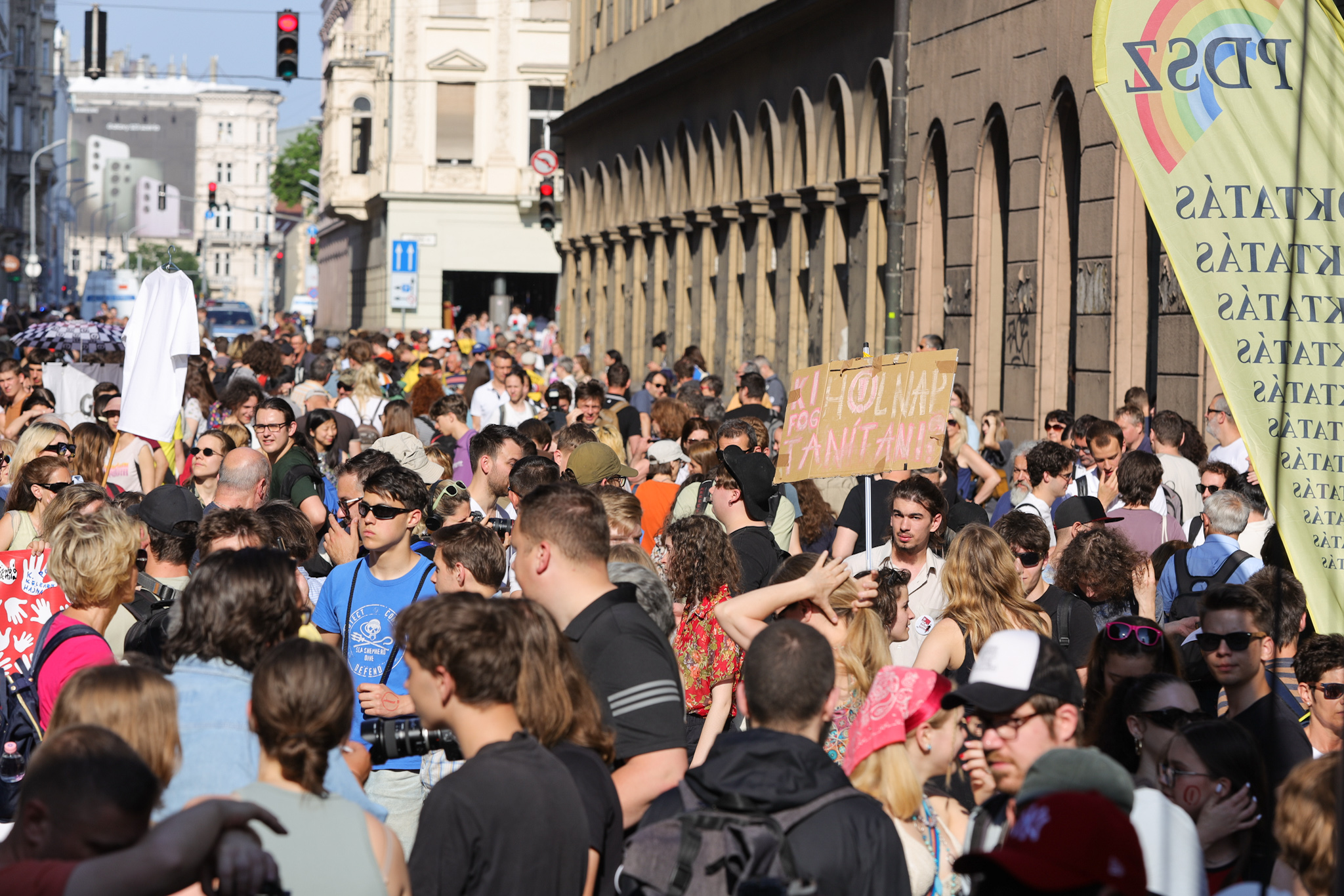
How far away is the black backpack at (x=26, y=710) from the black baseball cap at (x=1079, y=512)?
5.44 metres

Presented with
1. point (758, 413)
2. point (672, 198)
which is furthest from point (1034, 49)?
point (672, 198)

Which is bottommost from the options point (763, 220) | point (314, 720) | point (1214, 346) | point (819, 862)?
point (819, 862)

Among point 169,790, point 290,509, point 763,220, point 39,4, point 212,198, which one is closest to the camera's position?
point 169,790

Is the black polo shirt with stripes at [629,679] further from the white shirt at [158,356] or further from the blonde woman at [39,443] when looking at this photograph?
the white shirt at [158,356]

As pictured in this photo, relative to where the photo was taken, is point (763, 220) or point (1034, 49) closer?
point (1034, 49)

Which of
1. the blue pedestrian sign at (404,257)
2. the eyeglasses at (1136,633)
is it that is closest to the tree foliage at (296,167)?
the blue pedestrian sign at (404,257)

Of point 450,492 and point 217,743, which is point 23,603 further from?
point 217,743

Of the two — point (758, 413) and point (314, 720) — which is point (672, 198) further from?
point (314, 720)

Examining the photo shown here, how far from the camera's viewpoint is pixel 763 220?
97.0 ft

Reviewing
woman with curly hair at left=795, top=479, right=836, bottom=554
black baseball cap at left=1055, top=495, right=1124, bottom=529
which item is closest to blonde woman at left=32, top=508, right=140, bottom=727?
woman with curly hair at left=795, top=479, right=836, bottom=554

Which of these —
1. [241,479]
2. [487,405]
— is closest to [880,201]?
[487,405]

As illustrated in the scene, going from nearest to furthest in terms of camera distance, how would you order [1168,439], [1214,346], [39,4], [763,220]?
[1214,346] → [1168,439] → [763,220] → [39,4]

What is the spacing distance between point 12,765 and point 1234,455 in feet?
28.3

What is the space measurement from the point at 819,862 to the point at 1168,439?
310 inches
